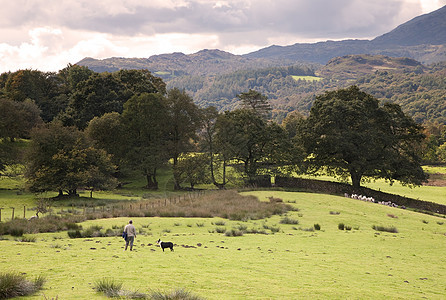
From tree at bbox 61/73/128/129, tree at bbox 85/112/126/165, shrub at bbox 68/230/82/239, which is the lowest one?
shrub at bbox 68/230/82/239

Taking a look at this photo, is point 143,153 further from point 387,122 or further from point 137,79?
point 387,122

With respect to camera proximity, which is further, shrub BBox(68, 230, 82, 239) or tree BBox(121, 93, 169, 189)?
tree BBox(121, 93, 169, 189)

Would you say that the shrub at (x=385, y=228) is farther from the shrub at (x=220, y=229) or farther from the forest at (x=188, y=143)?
the forest at (x=188, y=143)

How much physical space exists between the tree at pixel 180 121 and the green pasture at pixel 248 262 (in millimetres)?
38684

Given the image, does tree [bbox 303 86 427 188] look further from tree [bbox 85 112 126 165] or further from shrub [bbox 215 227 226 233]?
shrub [bbox 215 227 226 233]

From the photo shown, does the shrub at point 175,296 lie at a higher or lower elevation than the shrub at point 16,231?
higher

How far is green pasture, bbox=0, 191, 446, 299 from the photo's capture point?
10.4 metres

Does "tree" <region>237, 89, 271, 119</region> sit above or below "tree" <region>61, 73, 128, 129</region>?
above

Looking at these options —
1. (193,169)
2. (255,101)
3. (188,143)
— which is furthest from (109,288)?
(255,101)

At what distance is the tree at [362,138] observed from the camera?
52.5m

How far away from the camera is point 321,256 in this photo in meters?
17.3

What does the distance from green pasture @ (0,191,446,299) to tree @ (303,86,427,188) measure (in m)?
26.3

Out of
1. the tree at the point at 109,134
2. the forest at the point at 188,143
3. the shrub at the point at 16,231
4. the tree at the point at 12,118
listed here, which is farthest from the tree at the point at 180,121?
the shrub at the point at 16,231

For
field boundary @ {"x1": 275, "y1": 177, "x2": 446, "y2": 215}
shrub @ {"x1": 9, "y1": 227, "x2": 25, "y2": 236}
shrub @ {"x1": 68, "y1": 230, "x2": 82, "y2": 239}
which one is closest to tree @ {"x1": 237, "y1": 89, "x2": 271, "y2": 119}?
field boundary @ {"x1": 275, "y1": 177, "x2": 446, "y2": 215}
